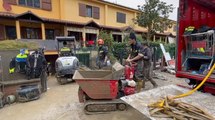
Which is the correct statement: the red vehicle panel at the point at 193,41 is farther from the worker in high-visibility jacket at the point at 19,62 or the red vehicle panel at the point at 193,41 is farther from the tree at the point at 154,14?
the tree at the point at 154,14

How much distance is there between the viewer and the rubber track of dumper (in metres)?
3.80

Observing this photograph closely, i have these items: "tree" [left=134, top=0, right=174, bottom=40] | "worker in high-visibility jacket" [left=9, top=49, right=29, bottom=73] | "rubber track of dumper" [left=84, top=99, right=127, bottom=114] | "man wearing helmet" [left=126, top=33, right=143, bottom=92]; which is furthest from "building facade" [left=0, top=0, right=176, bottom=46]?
"rubber track of dumper" [left=84, top=99, right=127, bottom=114]

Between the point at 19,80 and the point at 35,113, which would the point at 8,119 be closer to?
the point at 35,113

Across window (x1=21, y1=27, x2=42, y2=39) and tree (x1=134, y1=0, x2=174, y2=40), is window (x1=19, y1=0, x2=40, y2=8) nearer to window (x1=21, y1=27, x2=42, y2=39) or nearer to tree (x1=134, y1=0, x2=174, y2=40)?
window (x1=21, y1=27, x2=42, y2=39)

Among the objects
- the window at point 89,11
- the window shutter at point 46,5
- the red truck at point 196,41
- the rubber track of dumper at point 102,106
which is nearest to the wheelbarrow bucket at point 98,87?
the rubber track of dumper at point 102,106

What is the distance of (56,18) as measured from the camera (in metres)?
14.3

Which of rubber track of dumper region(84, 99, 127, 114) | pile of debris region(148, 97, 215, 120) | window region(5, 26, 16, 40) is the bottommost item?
rubber track of dumper region(84, 99, 127, 114)

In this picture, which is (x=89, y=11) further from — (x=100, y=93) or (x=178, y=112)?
(x=178, y=112)

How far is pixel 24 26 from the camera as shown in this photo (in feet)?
41.2

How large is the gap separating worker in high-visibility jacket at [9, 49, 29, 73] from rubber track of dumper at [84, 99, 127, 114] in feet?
8.56

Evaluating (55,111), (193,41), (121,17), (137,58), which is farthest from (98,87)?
(121,17)

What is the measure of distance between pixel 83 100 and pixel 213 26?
10.8ft

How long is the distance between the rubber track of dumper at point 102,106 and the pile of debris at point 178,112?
5.00ft

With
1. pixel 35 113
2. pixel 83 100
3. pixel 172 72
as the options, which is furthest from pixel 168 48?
pixel 35 113
